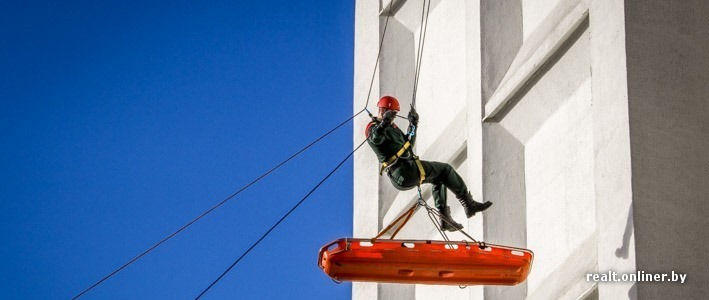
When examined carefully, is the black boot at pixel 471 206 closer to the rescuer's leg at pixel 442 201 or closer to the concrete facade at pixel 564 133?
the rescuer's leg at pixel 442 201

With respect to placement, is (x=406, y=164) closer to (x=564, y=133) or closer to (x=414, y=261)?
(x=414, y=261)

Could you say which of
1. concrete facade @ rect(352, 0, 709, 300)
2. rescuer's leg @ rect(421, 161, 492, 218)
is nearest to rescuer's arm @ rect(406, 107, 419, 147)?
rescuer's leg @ rect(421, 161, 492, 218)

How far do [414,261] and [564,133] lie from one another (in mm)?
3781

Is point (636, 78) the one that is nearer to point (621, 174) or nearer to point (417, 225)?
point (621, 174)

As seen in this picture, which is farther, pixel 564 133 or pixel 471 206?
pixel 564 133

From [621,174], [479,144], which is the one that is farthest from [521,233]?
[621,174]

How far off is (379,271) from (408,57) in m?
9.07

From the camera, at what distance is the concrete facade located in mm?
25703

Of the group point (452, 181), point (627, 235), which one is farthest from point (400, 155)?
point (627, 235)

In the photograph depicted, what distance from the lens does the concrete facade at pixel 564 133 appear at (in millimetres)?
25703

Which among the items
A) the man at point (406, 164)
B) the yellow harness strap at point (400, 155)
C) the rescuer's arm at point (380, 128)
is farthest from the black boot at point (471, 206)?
the rescuer's arm at point (380, 128)

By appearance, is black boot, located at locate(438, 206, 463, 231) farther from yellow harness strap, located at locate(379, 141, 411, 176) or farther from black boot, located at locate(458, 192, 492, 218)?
yellow harness strap, located at locate(379, 141, 411, 176)

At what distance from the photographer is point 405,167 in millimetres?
26781

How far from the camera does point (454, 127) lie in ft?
104
